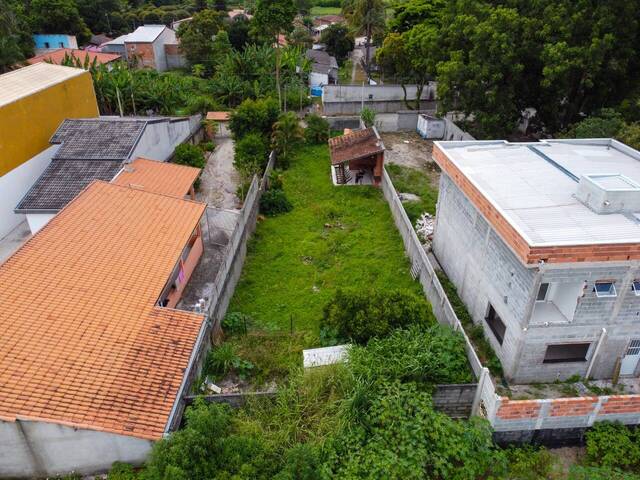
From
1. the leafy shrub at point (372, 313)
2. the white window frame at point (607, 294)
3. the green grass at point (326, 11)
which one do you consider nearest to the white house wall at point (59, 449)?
the leafy shrub at point (372, 313)

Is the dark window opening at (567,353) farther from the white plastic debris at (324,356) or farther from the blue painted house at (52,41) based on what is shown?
the blue painted house at (52,41)

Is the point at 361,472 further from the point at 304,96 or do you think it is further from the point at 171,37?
the point at 171,37

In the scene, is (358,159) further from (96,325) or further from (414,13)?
(414,13)

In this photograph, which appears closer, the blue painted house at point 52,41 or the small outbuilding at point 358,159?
the small outbuilding at point 358,159

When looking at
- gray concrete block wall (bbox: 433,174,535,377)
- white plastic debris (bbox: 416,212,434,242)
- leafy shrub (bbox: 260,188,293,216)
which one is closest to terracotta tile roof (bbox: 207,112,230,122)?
leafy shrub (bbox: 260,188,293,216)

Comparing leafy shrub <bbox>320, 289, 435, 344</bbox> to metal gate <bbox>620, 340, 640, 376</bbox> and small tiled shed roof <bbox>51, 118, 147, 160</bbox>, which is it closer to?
metal gate <bbox>620, 340, 640, 376</bbox>
